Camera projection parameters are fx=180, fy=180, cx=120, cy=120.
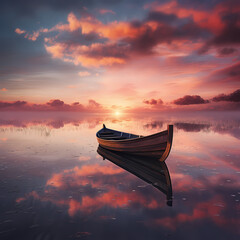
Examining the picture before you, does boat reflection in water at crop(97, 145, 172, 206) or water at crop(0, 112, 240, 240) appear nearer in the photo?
water at crop(0, 112, 240, 240)

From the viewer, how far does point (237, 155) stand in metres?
16.3

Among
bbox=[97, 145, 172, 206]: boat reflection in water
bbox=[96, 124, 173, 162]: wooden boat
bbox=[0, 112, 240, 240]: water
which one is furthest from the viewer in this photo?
bbox=[96, 124, 173, 162]: wooden boat

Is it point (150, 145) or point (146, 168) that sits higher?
point (150, 145)

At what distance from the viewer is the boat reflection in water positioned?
32.3ft

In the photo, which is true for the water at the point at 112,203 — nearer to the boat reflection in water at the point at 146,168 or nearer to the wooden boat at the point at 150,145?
the boat reflection in water at the point at 146,168

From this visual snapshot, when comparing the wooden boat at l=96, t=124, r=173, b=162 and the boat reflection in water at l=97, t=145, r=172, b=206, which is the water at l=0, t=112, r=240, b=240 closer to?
the boat reflection in water at l=97, t=145, r=172, b=206

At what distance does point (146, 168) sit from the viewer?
42.9ft

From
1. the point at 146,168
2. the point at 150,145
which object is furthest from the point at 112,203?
the point at 150,145

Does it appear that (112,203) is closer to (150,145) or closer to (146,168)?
(146,168)

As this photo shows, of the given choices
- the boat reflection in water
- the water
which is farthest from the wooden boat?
the water

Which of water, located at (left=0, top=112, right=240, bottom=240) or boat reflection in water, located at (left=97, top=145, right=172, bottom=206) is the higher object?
water, located at (left=0, top=112, right=240, bottom=240)

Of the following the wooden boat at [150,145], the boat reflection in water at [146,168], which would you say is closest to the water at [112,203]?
the boat reflection in water at [146,168]

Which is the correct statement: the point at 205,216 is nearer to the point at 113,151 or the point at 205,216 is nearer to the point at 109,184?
the point at 109,184

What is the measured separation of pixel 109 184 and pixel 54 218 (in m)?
3.93
